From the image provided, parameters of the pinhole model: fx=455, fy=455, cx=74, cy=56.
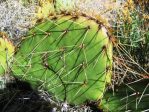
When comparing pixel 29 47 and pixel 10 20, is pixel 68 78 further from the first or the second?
pixel 10 20

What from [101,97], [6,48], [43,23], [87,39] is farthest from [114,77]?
[6,48]

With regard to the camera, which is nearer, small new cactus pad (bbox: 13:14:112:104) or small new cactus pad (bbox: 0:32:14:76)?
small new cactus pad (bbox: 13:14:112:104)

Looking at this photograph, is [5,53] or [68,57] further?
[5,53]

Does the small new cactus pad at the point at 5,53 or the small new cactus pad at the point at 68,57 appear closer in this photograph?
the small new cactus pad at the point at 68,57
